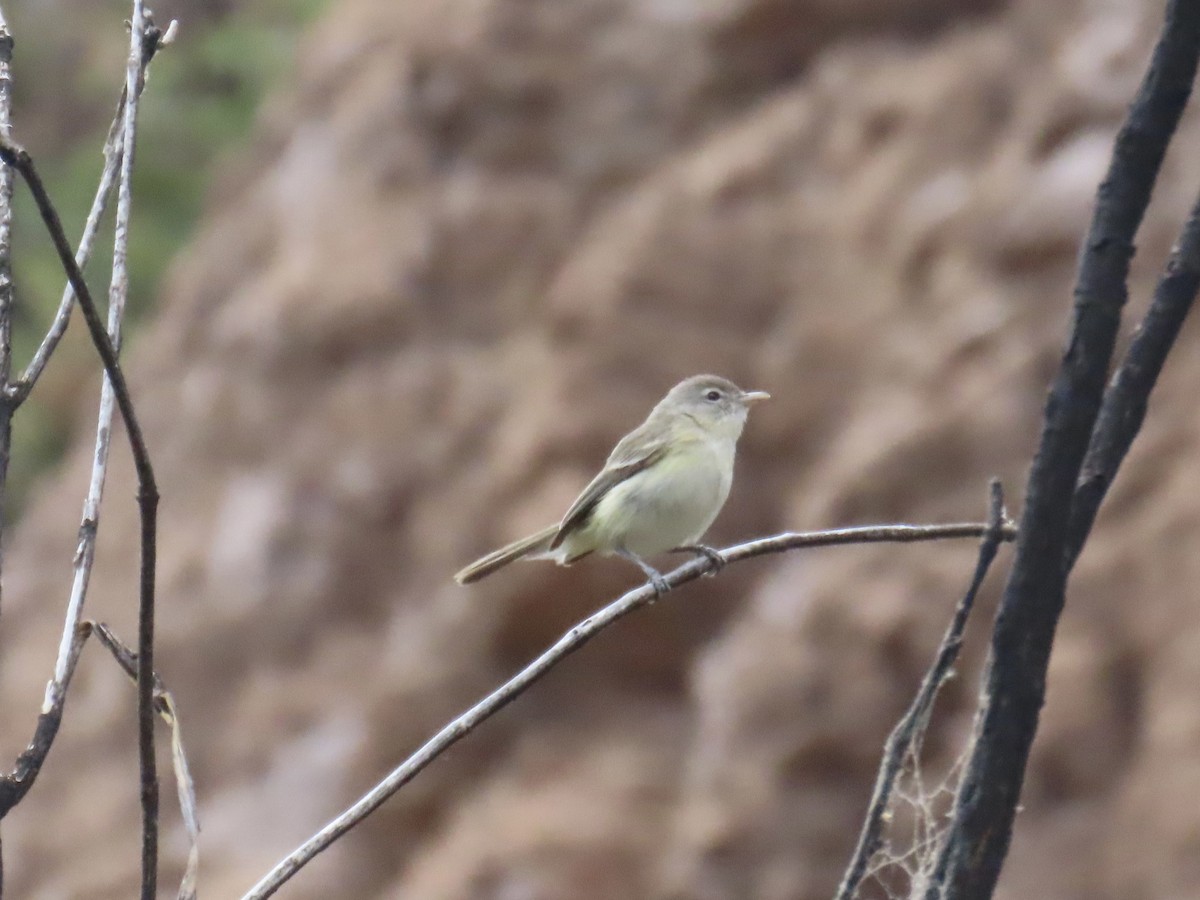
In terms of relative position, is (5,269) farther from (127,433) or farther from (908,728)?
(908,728)

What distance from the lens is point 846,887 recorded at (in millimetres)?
1697

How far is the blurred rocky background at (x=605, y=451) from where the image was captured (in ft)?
21.2

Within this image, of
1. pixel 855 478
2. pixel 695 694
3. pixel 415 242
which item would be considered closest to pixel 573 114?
pixel 415 242

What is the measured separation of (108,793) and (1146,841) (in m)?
4.82

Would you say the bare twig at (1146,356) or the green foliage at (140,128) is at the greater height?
the green foliage at (140,128)

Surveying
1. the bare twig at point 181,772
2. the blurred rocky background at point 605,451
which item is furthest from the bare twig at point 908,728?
the blurred rocky background at point 605,451

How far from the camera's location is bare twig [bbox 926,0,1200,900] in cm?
128

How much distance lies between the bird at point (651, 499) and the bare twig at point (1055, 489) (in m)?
2.56

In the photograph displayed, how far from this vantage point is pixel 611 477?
422 cm

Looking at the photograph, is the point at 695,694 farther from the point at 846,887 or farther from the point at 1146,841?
the point at 846,887

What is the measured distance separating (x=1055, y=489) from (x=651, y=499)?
2.81m

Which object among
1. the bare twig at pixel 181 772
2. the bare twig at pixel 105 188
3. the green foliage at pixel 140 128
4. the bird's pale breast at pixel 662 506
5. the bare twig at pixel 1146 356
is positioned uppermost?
the green foliage at pixel 140 128

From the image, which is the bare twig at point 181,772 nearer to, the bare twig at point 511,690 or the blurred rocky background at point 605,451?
the bare twig at point 511,690

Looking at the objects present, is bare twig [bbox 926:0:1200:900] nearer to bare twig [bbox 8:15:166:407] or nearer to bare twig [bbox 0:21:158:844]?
bare twig [bbox 0:21:158:844]
